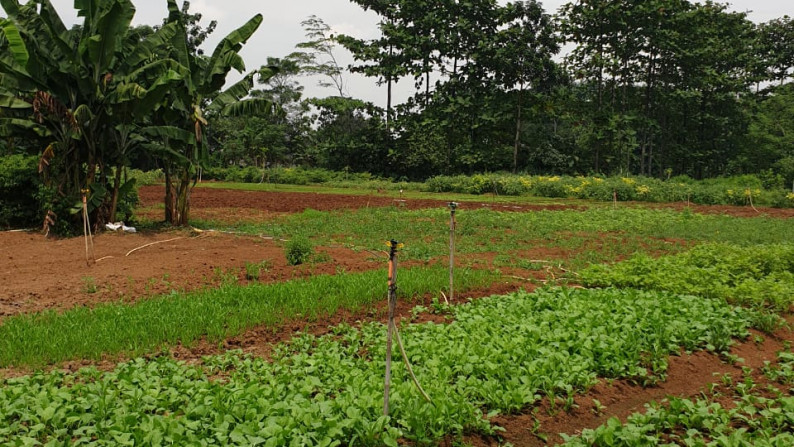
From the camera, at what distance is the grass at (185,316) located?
5406mm

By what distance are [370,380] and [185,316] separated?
292cm

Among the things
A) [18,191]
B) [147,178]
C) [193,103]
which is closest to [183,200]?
[193,103]

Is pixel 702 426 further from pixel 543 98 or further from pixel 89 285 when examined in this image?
pixel 543 98

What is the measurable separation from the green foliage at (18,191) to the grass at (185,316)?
9627mm

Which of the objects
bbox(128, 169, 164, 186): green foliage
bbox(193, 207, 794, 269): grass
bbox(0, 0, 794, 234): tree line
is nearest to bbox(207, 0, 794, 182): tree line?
bbox(0, 0, 794, 234): tree line

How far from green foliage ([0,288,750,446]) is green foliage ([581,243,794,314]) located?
0.79 meters

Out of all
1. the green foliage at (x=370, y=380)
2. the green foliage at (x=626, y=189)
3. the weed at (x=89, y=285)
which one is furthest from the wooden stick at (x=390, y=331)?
the green foliage at (x=626, y=189)

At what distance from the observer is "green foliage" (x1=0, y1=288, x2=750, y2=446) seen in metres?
3.69

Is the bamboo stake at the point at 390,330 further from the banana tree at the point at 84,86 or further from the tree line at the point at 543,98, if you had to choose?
the tree line at the point at 543,98

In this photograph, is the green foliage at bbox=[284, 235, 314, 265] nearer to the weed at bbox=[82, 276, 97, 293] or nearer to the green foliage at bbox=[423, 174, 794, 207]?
the weed at bbox=[82, 276, 97, 293]

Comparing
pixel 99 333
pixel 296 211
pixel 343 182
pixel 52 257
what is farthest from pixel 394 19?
pixel 99 333

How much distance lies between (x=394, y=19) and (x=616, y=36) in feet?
60.0

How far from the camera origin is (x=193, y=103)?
47.8 ft

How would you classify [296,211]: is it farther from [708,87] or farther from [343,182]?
[708,87]
